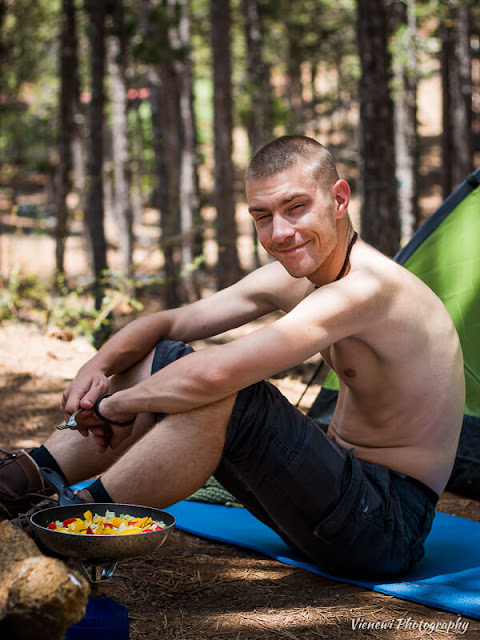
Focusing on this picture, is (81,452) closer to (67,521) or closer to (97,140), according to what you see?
(67,521)

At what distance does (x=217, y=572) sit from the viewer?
2.90 meters

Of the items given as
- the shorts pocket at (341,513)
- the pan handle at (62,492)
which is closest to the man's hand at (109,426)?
the pan handle at (62,492)

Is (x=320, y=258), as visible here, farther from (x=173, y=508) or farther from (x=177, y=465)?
(x=173, y=508)

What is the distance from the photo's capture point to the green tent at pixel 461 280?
4.10m

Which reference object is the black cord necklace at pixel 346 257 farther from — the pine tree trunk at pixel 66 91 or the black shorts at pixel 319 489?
the pine tree trunk at pixel 66 91

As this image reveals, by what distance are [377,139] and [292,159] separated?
4.72 m

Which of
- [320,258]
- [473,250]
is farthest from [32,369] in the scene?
[320,258]

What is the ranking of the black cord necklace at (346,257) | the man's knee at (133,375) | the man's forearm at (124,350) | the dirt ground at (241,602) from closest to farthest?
the dirt ground at (241,602) → the black cord necklace at (346,257) → the man's knee at (133,375) → the man's forearm at (124,350)

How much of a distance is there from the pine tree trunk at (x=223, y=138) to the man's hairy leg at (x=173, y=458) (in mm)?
8706

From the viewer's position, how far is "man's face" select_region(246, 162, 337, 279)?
2639mm

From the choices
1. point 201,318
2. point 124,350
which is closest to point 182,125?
point 201,318

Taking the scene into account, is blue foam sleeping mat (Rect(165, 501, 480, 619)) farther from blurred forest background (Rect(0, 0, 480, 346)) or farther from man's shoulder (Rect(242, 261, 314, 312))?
blurred forest background (Rect(0, 0, 480, 346))

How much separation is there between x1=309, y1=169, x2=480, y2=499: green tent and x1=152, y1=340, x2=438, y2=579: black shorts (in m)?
1.39

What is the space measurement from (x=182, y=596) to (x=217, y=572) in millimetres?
259
